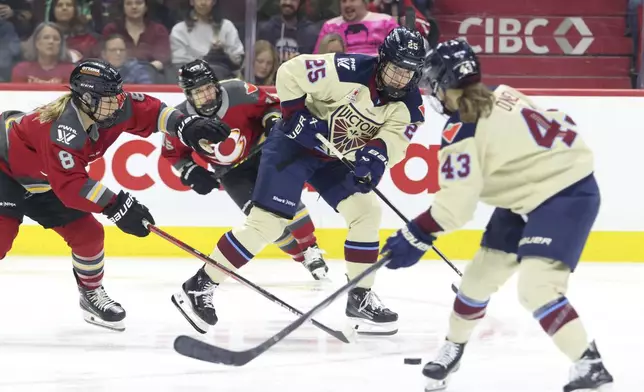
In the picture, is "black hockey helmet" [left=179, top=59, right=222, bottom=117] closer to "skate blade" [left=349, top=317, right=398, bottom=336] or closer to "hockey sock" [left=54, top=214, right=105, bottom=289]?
"hockey sock" [left=54, top=214, right=105, bottom=289]

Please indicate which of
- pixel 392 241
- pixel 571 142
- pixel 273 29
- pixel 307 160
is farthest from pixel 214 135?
pixel 273 29

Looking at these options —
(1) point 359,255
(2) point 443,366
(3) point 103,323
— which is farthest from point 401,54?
(3) point 103,323

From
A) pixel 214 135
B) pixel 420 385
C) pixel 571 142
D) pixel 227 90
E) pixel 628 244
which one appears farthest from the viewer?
pixel 628 244

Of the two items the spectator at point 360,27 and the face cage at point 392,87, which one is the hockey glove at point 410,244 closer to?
the face cage at point 392,87

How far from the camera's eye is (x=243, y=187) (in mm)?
4723

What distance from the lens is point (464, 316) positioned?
3.10 metres

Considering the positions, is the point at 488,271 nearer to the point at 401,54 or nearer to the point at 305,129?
the point at 401,54

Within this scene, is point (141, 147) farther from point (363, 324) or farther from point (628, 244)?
point (628, 244)

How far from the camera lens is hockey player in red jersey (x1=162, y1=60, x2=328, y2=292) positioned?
4.38m

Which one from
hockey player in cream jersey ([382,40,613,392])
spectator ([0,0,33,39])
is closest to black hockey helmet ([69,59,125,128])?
hockey player in cream jersey ([382,40,613,392])

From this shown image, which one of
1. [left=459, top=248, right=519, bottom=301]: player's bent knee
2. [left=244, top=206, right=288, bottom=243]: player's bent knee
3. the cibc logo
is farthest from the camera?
the cibc logo

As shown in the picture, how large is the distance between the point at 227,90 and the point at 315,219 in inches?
51.6

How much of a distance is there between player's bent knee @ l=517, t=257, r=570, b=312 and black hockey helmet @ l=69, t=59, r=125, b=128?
163 cm

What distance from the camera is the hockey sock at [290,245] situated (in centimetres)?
496
